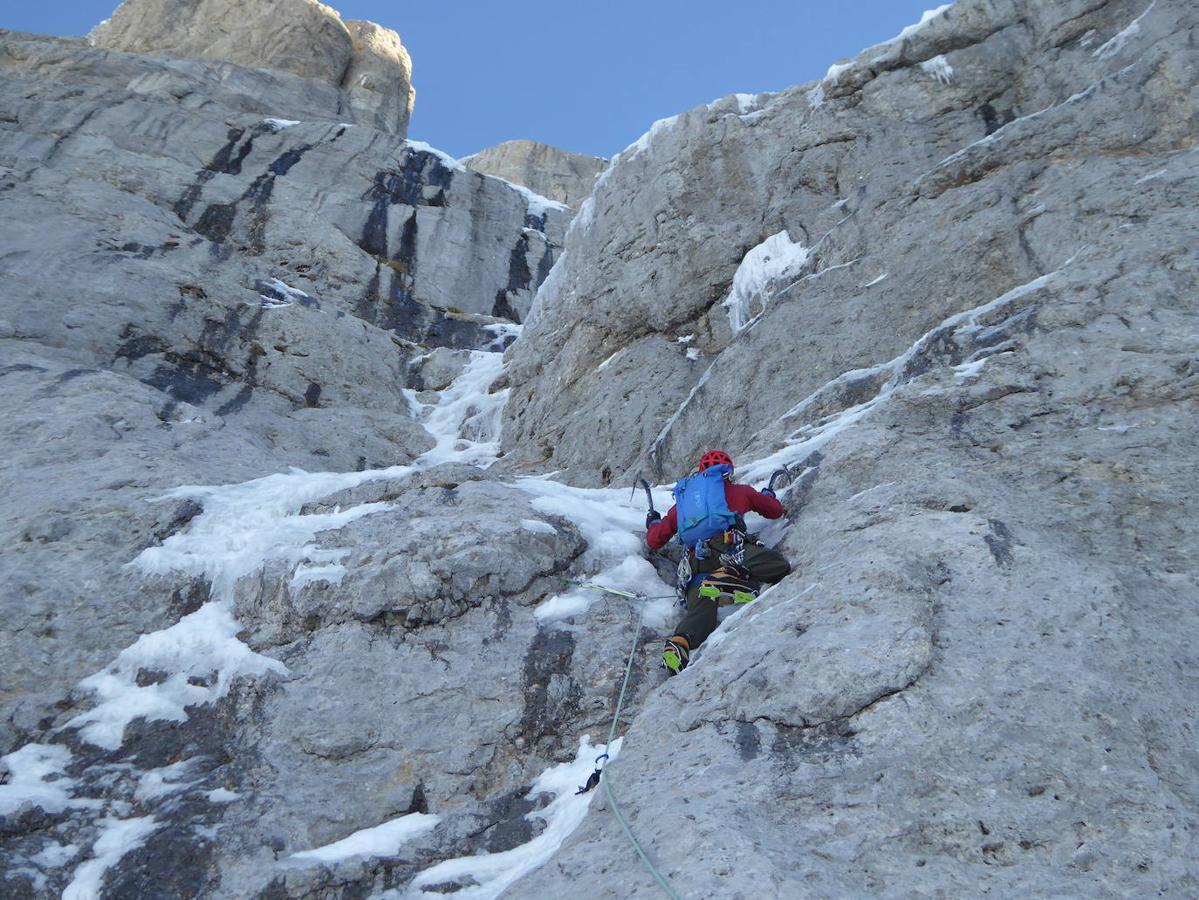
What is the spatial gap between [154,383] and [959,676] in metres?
17.1

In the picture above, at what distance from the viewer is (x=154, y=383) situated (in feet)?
61.8

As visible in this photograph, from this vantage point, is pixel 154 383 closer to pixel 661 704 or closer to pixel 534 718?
pixel 534 718

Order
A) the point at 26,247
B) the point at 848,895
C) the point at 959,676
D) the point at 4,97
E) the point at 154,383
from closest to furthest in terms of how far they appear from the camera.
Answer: the point at 848,895
the point at 959,676
the point at 154,383
the point at 26,247
the point at 4,97

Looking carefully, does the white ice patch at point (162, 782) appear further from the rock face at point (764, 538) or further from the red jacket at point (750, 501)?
the red jacket at point (750, 501)

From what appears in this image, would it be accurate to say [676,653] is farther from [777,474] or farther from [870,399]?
[870,399]

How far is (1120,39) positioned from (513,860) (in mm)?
15885

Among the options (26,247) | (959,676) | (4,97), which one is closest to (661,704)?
(959,676)

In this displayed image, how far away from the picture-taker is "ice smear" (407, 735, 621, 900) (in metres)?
6.69

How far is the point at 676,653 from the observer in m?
8.21

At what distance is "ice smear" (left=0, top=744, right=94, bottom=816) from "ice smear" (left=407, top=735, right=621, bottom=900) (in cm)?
290

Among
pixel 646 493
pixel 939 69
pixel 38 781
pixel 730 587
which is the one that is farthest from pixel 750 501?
pixel 939 69

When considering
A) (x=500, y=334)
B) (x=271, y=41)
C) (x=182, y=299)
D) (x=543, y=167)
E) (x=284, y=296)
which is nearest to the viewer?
(x=182, y=299)

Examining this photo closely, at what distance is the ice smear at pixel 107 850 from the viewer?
692 centimetres

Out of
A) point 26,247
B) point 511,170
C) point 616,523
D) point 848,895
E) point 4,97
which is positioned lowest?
point 848,895
